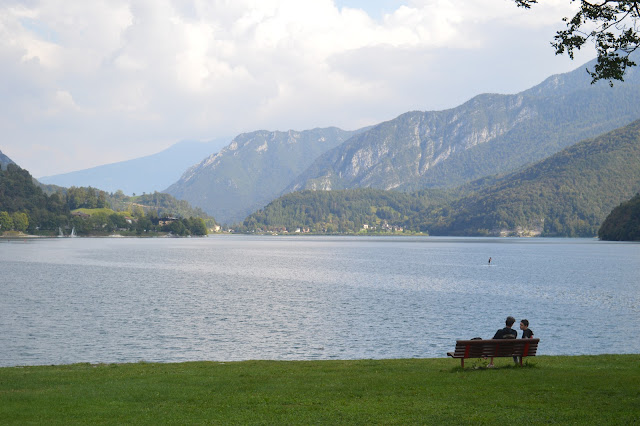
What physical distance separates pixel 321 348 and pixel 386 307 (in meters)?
21.3

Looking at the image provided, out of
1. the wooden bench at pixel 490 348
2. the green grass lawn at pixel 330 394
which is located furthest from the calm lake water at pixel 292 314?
the wooden bench at pixel 490 348

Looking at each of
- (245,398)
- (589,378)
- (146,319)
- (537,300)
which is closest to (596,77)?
(589,378)

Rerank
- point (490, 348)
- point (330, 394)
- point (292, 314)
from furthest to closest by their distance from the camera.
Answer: point (292, 314), point (490, 348), point (330, 394)

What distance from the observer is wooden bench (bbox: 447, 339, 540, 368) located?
2200 centimetres

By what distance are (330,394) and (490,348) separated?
6.85 meters

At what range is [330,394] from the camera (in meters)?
18.2

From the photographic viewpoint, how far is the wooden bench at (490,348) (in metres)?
22.0

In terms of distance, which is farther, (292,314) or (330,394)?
(292,314)

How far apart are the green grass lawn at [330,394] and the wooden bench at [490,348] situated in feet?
1.94

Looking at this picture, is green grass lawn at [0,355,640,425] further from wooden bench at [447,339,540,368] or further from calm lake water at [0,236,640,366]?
calm lake water at [0,236,640,366]

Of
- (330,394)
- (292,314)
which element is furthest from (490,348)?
(292,314)

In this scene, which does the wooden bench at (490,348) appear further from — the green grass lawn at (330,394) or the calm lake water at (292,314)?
the calm lake water at (292,314)

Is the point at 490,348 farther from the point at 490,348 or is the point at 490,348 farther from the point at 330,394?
the point at 330,394

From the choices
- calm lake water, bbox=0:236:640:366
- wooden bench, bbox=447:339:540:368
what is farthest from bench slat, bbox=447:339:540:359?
calm lake water, bbox=0:236:640:366
